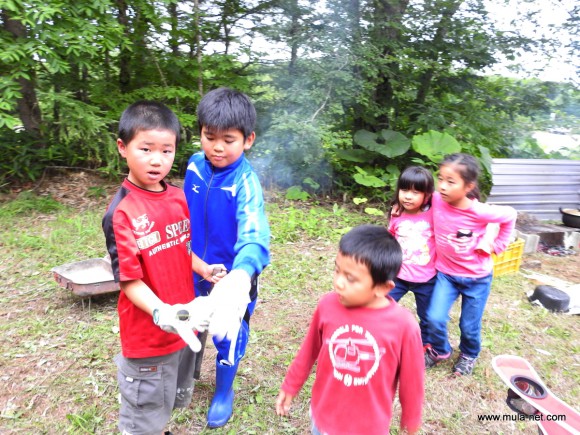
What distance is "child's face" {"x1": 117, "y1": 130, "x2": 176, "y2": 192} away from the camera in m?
1.63

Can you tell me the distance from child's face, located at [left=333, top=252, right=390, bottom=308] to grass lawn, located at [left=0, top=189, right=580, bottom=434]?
138 cm

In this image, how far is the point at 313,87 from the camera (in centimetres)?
626

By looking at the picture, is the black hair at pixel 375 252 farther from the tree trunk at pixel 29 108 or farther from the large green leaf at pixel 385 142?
the tree trunk at pixel 29 108

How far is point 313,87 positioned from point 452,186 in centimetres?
408

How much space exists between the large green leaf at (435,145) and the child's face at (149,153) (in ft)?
17.1

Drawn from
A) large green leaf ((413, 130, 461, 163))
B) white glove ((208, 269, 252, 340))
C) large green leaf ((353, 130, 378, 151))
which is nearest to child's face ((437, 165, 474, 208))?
white glove ((208, 269, 252, 340))

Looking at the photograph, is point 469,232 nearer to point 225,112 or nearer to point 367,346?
point 367,346

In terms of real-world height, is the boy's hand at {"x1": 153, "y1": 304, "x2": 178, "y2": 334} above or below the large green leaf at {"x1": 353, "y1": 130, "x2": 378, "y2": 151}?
below

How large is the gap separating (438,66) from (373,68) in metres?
1.19

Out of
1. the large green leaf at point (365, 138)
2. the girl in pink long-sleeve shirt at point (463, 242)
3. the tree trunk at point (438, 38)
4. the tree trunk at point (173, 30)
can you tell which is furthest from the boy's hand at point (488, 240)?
the tree trunk at point (173, 30)

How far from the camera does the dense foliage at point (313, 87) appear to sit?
6160 mm

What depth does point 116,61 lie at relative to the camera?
6.54 meters

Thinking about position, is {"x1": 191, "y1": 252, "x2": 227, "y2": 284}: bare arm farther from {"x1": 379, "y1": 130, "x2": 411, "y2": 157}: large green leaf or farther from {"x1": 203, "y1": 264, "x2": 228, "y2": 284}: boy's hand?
{"x1": 379, "y1": 130, "x2": 411, "y2": 157}: large green leaf

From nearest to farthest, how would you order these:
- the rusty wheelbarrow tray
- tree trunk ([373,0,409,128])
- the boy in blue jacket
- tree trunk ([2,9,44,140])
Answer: the boy in blue jacket, the rusty wheelbarrow tray, tree trunk ([2,9,44,140]), tree trunk ([373,0,409,128])
